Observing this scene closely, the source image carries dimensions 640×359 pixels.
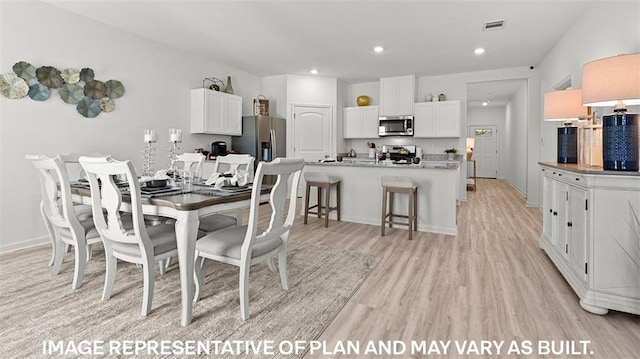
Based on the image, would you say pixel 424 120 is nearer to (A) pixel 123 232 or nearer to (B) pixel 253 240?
(B) pixel 253 240

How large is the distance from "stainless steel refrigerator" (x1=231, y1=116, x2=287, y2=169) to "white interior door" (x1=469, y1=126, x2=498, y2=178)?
27.8 ft

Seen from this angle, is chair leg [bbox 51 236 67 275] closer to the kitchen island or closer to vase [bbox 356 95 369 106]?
the kitchen island

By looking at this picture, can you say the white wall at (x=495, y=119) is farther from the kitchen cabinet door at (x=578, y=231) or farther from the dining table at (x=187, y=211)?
the dining table at (x=187, y=211)

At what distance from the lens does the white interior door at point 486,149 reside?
11594 millimetres

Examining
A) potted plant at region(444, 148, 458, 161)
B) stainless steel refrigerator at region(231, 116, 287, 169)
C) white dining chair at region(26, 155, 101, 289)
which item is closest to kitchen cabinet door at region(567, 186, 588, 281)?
white dining chair at region(26, 155, 101, 289)

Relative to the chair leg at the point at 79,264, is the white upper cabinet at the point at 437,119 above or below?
above

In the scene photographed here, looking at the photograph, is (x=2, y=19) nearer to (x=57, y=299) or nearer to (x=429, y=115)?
(x=57, y=299)

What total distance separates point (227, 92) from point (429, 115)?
3952 mm

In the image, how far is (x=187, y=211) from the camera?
1.83 metres

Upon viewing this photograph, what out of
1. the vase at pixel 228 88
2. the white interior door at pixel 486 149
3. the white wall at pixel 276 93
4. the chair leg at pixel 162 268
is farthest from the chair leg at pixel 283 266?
the white interior door at pixel 486 149

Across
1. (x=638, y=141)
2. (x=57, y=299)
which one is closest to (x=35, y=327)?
(x=57, y=299)

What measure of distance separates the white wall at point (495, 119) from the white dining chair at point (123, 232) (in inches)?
462

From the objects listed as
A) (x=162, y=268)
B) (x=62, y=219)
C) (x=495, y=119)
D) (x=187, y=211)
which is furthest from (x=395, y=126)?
(x=495, y=119)

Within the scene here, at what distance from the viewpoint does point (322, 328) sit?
1881mm
